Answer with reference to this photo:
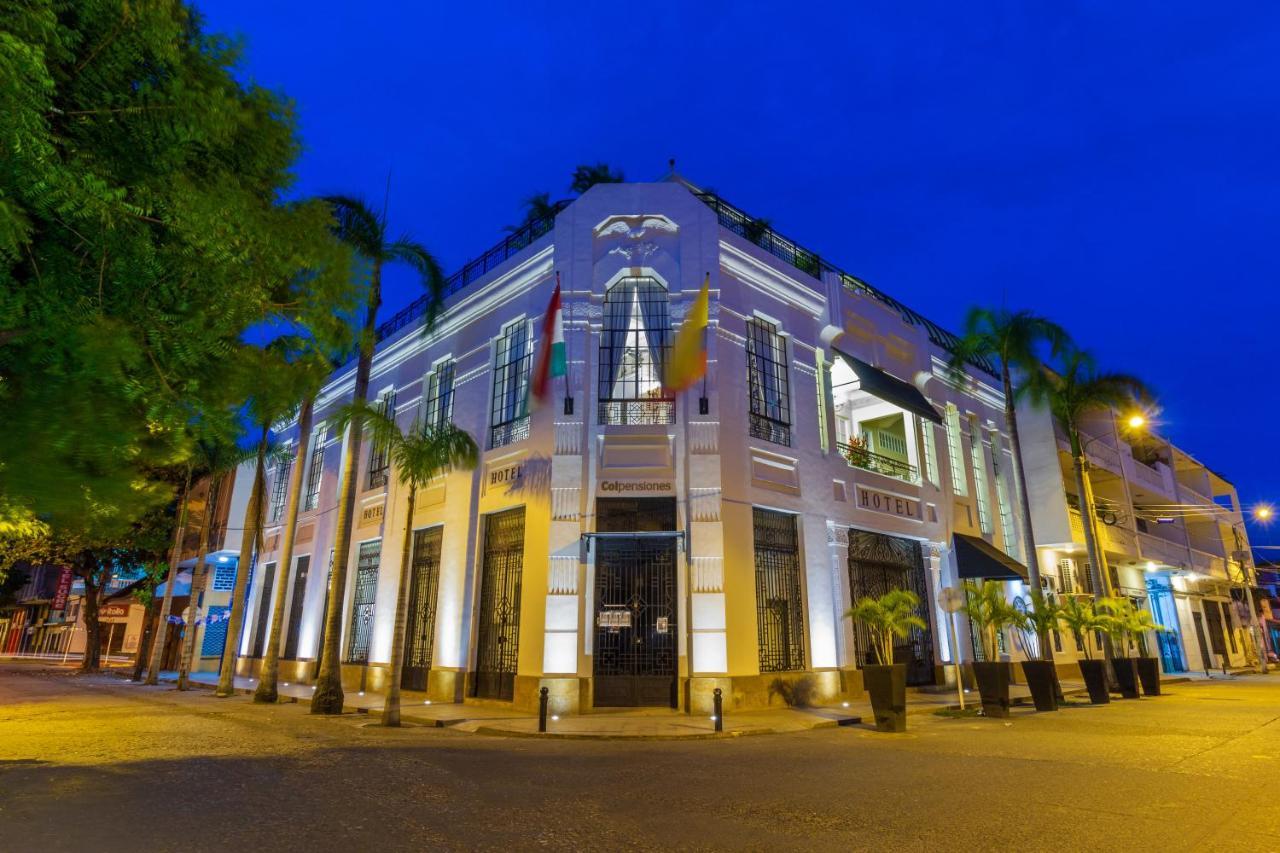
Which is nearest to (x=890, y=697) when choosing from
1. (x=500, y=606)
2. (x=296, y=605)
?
(x=500, y=606)

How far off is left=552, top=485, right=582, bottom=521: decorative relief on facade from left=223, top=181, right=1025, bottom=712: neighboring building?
0.05 m

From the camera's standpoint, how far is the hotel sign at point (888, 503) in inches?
743

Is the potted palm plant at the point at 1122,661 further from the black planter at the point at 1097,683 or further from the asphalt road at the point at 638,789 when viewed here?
the asphalt road at the point at 638,789

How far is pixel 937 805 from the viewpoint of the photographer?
618 centimetres

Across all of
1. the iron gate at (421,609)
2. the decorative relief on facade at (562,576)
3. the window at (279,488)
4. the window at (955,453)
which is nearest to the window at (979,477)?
the window at (955,453)

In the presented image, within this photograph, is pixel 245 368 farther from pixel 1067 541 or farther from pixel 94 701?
pixel 1067 541

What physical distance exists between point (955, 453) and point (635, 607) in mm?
14320

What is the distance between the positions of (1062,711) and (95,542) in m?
32.8

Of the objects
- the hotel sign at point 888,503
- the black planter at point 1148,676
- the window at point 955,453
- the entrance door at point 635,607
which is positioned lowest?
the black planter at point 1148,676

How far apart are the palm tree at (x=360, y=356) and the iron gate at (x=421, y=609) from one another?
2.64 m

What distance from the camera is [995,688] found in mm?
13656

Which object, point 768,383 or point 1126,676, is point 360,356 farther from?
point 1126,676

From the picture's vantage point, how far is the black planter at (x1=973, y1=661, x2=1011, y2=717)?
13586 mm

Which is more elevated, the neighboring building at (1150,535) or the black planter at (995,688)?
the neighboring building at (1150,535)
